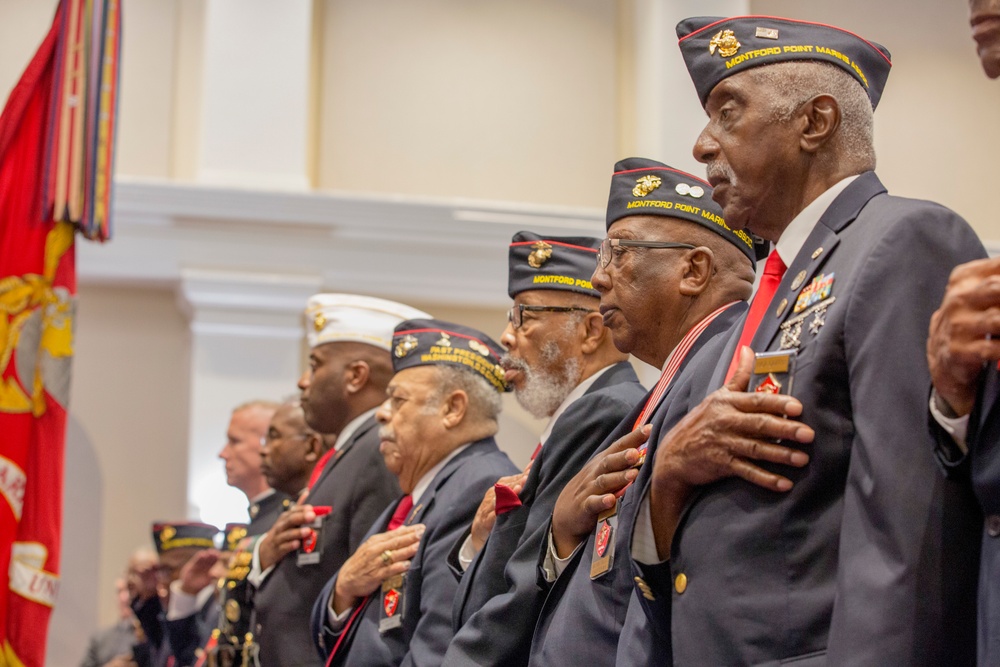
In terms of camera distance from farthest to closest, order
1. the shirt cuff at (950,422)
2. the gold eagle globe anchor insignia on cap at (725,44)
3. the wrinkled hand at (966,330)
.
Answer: the gold eagle globe anchor insignia on cap at (725,44) → the shirt cuff at (950,422) → the wrinkled hand at (966,330)

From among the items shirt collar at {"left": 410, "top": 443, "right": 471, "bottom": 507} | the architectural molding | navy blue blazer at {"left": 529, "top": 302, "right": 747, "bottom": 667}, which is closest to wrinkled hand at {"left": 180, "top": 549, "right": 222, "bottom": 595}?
the architectural molding

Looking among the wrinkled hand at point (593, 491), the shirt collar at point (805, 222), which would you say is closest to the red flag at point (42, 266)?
the wrinkled hand at point (593, 491)

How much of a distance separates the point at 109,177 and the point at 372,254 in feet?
6.83

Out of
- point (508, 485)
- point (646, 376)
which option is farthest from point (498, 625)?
point (646, 376)

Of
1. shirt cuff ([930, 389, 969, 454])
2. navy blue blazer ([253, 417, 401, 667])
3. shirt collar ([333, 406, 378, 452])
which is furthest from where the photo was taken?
shirt collar ([333, 406, 378, 452])

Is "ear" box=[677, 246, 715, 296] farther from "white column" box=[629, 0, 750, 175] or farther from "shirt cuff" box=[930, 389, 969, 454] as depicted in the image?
"white column" box=[629, 0, 750, 175]

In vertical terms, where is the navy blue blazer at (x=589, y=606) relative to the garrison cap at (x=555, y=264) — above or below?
below

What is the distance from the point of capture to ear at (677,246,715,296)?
292cm

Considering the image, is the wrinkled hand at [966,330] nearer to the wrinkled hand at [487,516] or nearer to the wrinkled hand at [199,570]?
the wrinkled hand at [487,516]

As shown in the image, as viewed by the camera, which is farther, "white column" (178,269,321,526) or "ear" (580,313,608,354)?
"white column" (178,269,321,526)

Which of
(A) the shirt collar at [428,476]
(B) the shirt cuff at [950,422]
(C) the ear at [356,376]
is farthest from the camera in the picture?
(C) the ear at [356,376]

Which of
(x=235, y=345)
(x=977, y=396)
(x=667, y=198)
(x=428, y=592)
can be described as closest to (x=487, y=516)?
(x=428, y=592)

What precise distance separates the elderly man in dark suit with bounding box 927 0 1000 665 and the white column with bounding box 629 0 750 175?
20.1 ft

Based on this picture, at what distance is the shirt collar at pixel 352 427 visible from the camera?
4.74 metres
